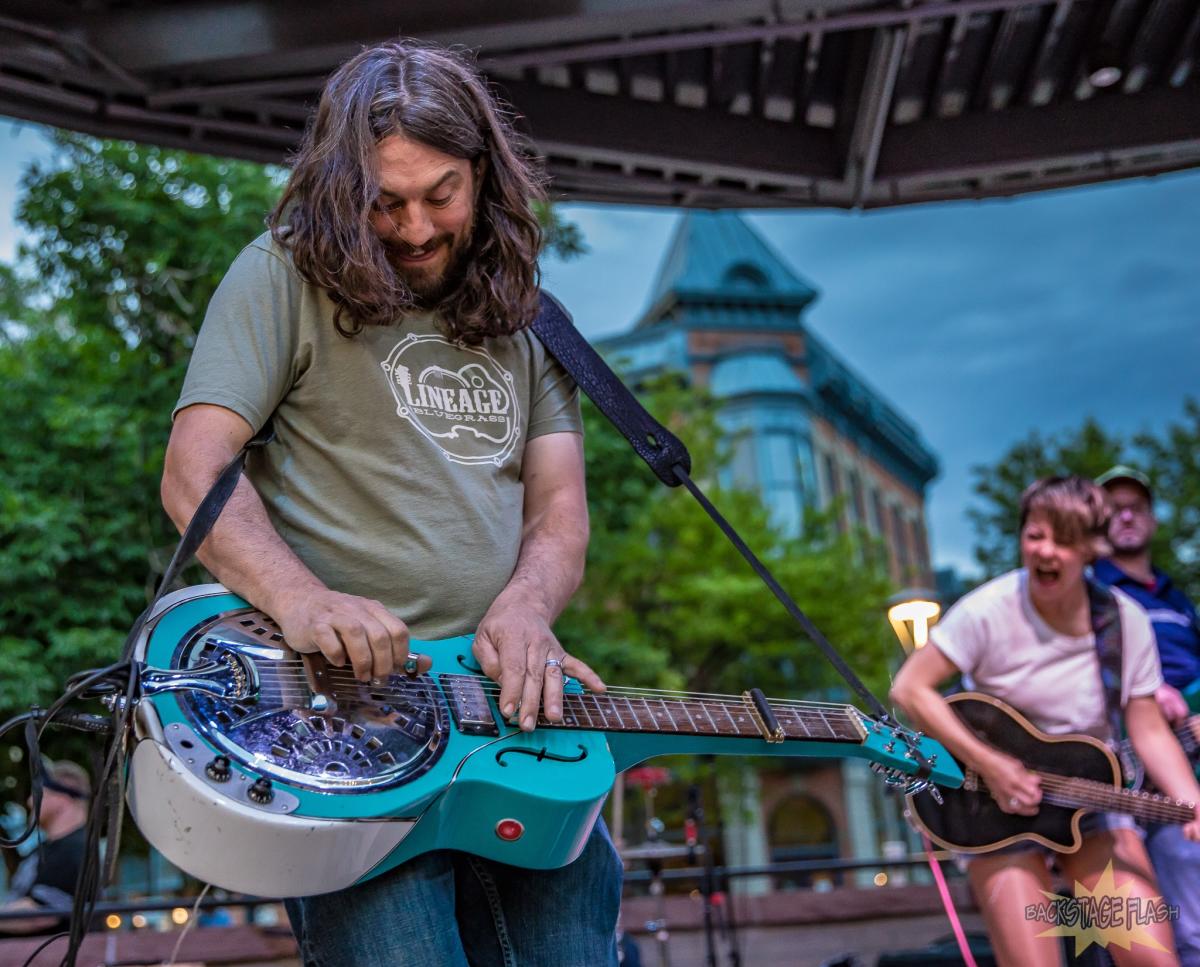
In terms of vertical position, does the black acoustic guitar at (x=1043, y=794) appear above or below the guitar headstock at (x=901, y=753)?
above

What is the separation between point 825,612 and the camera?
22938mm

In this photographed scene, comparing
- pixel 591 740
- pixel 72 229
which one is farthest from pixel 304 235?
pixel 72 229

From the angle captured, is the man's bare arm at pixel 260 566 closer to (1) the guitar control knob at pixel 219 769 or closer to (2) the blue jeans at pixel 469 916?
(1) the guitar control knob at pixel 219 769

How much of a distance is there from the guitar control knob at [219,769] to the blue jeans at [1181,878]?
3207mm

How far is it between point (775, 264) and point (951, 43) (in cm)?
3598

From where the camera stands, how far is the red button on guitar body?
1.90 m

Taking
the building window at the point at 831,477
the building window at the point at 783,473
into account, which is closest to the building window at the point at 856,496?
the building window at the point at 831,477

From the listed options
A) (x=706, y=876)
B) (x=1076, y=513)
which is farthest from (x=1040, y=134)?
(x=706, y=876)

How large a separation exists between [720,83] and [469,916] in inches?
135

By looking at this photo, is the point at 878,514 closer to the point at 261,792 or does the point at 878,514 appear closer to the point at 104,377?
the point at 104,377

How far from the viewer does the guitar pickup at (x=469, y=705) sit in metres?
1.94

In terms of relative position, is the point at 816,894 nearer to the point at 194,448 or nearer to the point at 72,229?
the point at 194,448

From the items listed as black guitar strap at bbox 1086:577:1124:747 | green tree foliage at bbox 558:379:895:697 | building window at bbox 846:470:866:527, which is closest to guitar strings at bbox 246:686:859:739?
black guitar strap at bbox 1086:577:1124:747

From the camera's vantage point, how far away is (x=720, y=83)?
461cm
